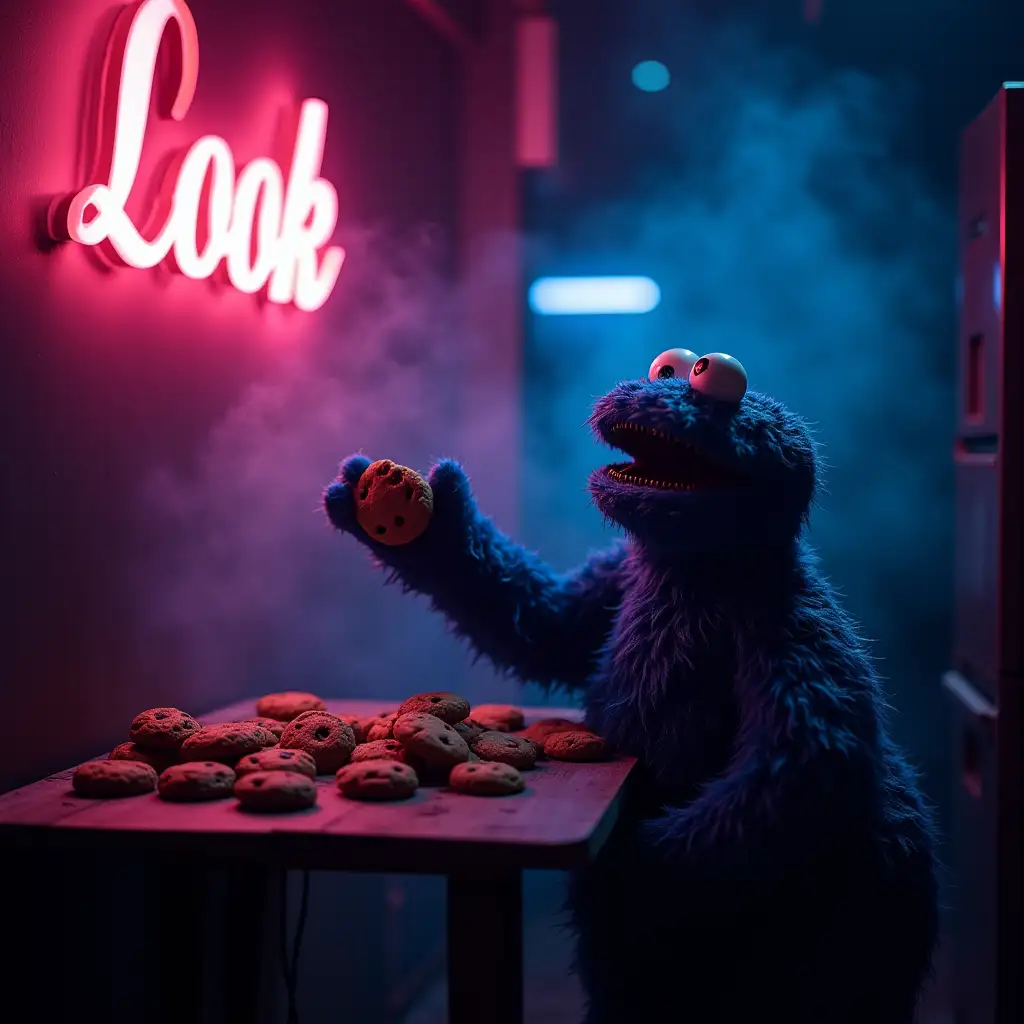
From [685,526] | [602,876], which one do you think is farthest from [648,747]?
[685,526]

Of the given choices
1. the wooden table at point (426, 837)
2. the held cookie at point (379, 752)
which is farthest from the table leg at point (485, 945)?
the held cookie at point (379, 752)

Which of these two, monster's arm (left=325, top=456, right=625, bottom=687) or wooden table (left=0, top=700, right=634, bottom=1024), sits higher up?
monster's arm (left=325, top=456, right=625, bottom=687)

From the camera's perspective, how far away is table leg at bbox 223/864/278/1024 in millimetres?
1719

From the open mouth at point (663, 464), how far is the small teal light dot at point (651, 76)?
6.68ft

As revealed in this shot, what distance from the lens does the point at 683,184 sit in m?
3.36

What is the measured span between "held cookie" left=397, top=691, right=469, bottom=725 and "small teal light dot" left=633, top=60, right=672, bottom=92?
90.3 inches

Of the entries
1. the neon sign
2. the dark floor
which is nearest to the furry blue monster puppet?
the neon sign

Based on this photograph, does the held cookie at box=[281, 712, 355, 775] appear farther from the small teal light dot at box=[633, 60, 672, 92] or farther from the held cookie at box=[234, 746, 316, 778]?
the small teal light dot at box=[633, 60, 672, 92]

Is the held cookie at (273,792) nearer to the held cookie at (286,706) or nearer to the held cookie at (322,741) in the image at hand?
the held cookie at (322,741)

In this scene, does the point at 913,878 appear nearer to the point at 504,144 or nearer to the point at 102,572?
the point at 102,572

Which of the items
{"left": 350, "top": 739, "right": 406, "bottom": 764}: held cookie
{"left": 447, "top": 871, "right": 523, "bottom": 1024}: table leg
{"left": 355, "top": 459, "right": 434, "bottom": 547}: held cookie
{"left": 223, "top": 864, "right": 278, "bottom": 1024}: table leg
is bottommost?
{"left": 223, "top": 864, "right": 278, "bottom": 1024}: table leg

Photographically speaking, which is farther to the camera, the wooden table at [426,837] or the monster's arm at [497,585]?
the monster's arm at [497,585]

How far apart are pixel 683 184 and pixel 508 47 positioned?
647 millimetres

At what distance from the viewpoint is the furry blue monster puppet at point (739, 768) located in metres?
1.49
